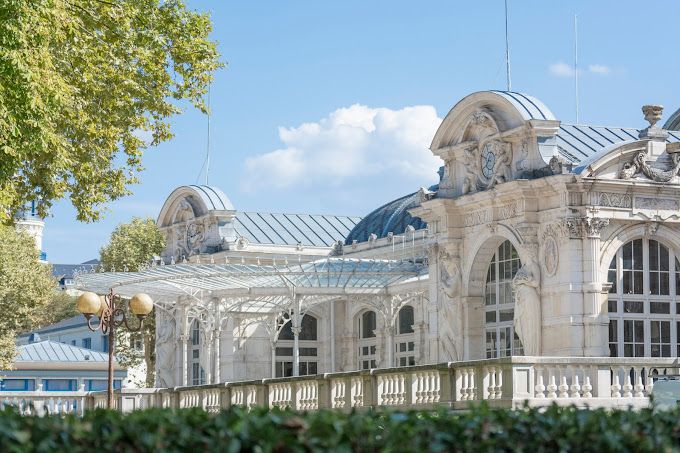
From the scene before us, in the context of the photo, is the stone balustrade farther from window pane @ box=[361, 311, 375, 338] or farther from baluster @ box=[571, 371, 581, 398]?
window pane @ box=[361, 311, 375, 338]

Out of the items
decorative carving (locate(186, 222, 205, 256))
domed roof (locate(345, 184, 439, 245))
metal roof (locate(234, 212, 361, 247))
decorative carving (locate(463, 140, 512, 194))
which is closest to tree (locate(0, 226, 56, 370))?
decorative carving (locate(186, 222, 205, 256))

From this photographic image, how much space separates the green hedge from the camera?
26.7ft

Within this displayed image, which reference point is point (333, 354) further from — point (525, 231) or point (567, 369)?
point (567, 369)

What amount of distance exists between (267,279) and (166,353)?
11.4 meters

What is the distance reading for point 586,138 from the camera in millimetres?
36156

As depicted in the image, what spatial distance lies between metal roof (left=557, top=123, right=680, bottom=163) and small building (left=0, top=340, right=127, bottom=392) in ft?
126

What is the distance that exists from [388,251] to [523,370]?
30.3 meters

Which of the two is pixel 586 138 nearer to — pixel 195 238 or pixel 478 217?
pixel 478 217

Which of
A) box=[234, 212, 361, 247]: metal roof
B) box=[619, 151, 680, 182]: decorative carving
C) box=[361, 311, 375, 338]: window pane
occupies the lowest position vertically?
box=[361, 311, 375, 338]: window pane

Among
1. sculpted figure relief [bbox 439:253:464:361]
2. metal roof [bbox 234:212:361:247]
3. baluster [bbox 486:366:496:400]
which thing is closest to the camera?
baluster [bbox 486:366:496:400]

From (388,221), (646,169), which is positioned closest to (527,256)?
(646,169)

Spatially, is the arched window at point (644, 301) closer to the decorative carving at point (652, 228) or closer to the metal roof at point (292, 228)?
the decorative carving at point (652, 228)

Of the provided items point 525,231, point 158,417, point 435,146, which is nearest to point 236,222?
point 435,146

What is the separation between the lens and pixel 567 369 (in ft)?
73.8
